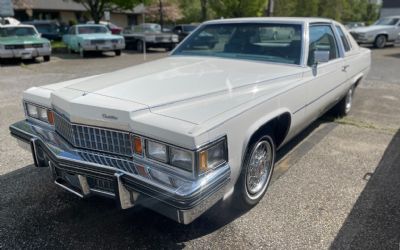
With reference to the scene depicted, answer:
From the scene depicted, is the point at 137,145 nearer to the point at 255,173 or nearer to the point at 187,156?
the point at 187,156

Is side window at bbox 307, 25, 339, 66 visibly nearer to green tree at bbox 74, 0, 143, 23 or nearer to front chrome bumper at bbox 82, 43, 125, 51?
front chrome bumper at bbox 82, 43, 125, 51

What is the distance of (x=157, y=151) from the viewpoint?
2.33m

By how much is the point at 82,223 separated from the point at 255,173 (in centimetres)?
160

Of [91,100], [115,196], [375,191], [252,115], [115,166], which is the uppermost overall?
[91,100]

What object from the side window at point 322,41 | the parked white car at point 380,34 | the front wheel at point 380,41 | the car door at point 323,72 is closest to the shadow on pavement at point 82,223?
the car door at point 323,72

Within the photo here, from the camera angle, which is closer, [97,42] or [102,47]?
[97,42]

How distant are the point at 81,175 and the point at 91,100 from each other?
1.86 feet

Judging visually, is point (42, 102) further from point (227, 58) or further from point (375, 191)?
point (375, 191)

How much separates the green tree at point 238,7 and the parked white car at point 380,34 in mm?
13584

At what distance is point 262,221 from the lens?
2.97 meters

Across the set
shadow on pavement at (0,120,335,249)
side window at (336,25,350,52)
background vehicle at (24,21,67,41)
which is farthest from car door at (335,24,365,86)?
background vehicle at (24,21,67,41)

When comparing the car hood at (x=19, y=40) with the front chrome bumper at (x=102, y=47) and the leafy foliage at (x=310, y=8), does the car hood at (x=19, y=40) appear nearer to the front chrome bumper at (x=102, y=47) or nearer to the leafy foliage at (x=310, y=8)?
the front chrome bumper at (x=102, y=47)

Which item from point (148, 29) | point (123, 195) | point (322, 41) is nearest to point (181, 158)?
point (123, 195)

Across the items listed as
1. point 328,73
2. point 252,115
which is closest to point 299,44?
point 328,73
